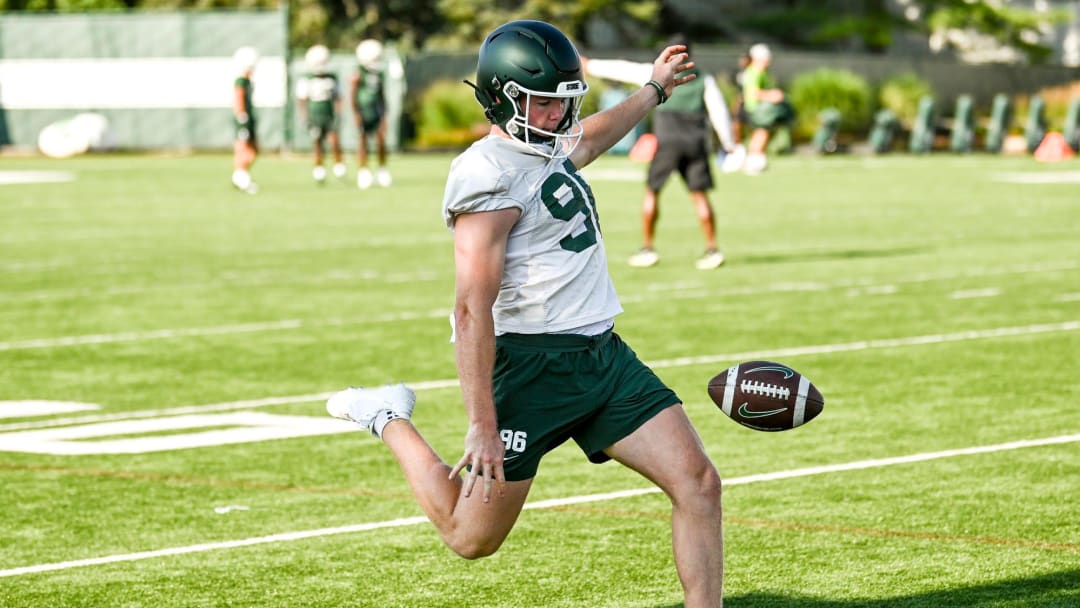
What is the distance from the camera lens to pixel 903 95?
51344 mm

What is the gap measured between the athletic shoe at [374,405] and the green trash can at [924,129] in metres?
40.8

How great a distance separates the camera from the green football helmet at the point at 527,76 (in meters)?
5.26

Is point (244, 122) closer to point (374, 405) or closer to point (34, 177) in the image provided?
point (34, 177)

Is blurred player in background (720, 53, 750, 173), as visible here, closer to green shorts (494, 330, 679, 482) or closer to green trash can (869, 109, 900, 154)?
green trash can (869, 109, 900, 154)

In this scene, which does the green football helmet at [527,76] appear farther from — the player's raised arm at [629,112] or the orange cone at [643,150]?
the orange cone at [643,150]

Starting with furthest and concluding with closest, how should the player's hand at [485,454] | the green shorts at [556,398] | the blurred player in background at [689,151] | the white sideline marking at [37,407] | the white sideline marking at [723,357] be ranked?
the blurred player in background at [689,151] < the white sideline marking at [37,407] < the white sideline marking at [723,357] < the green shorts at [556,398] < the player's hand at [485,454]

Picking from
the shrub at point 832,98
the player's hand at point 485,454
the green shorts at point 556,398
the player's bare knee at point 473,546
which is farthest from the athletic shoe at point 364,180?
the player's hand at point 485,454

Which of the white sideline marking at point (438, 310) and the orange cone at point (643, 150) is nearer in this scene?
the white sideline marking at point (438, 310)

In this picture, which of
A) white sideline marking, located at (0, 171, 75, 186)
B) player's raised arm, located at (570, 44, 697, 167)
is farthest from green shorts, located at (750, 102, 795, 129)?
player's raised arm, located at (570, 44, 697, 167)

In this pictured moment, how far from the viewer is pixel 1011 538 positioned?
6.83 m

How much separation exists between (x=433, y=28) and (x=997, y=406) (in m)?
48.0

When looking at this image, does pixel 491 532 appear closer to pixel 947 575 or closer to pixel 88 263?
pixel 947 575

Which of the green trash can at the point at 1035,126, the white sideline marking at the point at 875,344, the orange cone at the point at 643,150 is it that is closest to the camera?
the white sideline marking at the point at 875,344

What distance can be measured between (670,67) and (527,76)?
1.18 metres
